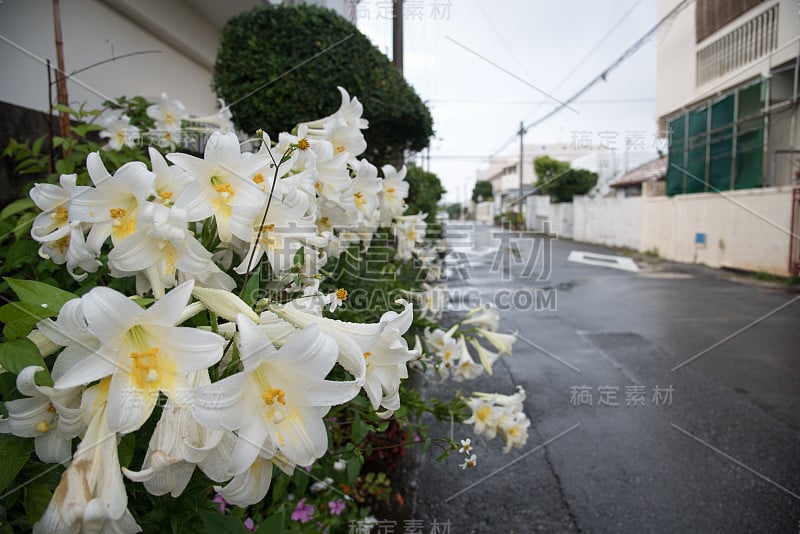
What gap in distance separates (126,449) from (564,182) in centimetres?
2037

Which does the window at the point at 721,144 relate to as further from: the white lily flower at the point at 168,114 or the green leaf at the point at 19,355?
the green leaf at the point at 19,355

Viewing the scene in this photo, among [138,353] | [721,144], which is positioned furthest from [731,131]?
[138,353]

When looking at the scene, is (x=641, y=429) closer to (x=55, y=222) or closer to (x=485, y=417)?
(x=485, y=417)

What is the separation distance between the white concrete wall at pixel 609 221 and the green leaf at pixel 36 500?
17.6 m

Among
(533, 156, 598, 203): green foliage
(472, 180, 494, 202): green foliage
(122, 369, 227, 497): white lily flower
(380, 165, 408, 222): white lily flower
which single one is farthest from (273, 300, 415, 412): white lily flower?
(472, 180, 494, 202): green foliage

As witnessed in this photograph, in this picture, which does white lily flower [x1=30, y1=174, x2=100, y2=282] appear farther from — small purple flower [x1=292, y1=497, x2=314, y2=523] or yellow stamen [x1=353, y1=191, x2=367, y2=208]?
small purple flower [x1=292, y1=497, x2=314, y2=523]

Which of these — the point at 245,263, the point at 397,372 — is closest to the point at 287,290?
the point at 245,263

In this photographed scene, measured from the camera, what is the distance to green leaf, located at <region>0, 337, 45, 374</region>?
2.01 ft

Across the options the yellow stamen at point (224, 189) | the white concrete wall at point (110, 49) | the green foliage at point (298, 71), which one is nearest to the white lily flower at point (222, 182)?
the yellow stamen at point (224, 189)

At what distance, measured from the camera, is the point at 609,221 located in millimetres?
18203

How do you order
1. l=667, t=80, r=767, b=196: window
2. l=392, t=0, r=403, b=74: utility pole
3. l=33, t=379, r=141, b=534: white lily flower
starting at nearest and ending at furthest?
l=33, t=379, r=141, b=534: white lily flower < l=392, t=0, r=403, b=74: utility pole < l=667, t=80, r=767, b=196: window

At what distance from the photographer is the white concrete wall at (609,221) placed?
1655cm

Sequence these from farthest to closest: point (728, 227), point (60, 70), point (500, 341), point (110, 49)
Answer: point (728, 227) < point (110, 49) < point (500, 341) < point (60, 70)

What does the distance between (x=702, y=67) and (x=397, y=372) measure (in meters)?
15.0
